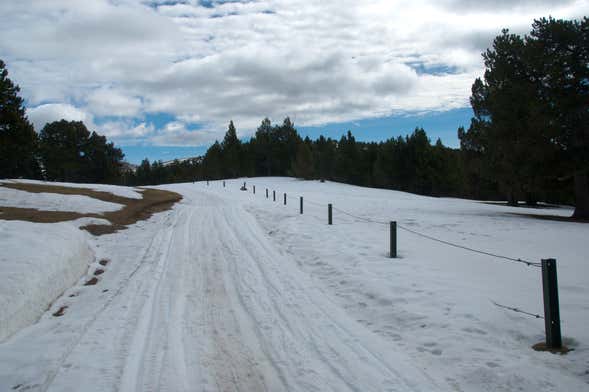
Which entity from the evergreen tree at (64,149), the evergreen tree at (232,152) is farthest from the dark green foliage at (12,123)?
the evergreen tree at (232,152)

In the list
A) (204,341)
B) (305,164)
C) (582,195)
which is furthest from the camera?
(305,164)

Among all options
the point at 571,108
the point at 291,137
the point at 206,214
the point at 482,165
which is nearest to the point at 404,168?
the point at 291,137

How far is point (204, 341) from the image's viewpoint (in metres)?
5.00

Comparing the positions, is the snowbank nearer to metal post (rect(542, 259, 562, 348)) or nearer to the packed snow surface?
the packed snow surface

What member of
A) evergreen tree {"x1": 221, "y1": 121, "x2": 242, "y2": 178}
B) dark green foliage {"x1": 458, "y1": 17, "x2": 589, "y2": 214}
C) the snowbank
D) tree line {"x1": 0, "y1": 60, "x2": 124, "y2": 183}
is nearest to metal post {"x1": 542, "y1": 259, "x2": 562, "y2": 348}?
the snowbank

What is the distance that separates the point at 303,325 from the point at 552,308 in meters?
3.22

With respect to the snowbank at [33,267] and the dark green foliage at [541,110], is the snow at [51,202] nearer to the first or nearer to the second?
the snowbank at [33,267]

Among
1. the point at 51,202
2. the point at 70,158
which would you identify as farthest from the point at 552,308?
the point at 70,158

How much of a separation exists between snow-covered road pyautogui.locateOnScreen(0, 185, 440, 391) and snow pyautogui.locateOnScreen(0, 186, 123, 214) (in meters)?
12.0

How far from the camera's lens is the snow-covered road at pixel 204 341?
4.03 metres

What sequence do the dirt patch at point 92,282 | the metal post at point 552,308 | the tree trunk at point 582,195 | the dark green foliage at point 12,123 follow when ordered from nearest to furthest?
the metal post at point 552,308 → the dirt patch at point 92,282 → the tree trunk at point 582,195 → the dark green foliage at point 12,123

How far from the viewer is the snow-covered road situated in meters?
4.03

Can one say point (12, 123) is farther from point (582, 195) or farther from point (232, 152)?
point (232, 152)

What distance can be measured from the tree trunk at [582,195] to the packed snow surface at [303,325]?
12097 millimetres
